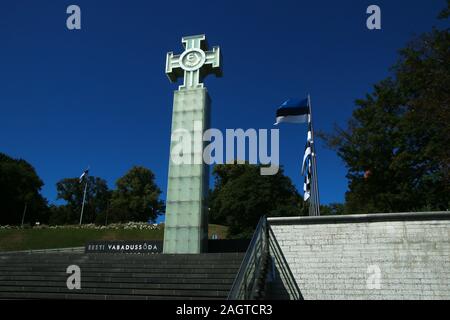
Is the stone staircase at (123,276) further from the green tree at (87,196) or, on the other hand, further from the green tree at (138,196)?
the green tree at (87,196)

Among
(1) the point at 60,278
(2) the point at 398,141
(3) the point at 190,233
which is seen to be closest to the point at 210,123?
(3) the point at 190,233

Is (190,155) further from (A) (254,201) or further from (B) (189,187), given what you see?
(A) (254,201)

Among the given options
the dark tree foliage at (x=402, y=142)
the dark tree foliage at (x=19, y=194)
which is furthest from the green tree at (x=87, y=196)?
the dark tree foliage at (x=402, y=142)

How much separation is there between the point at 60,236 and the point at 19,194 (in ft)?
92.6

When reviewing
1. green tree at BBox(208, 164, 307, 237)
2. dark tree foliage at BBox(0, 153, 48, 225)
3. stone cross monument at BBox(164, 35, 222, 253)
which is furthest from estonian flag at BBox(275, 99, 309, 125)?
dark tree foliage at BBox(0, 153, 48, 225)

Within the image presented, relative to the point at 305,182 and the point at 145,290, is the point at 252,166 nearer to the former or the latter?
the point at 305,182

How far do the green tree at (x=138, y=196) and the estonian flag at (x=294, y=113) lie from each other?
49.0 metres

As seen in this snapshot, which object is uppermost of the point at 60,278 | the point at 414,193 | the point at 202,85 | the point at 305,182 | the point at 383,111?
the point at 383,111

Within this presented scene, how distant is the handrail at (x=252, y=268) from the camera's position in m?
8.33

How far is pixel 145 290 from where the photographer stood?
10680 millimetres

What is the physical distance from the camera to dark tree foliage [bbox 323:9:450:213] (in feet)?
64.1

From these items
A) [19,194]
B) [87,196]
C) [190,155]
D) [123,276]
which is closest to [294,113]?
[190,155]

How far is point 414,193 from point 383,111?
5764 millimetres
